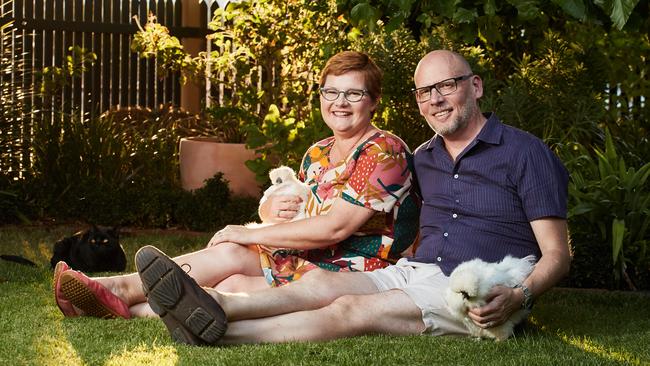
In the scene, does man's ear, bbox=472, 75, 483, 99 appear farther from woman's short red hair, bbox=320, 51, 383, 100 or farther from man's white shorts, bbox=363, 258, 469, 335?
man's white shorts, bbox=363, 258, 469, 335

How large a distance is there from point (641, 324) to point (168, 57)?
234 inches

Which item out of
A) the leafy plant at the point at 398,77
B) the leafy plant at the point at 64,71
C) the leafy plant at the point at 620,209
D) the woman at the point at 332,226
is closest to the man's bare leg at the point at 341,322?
the woman at the point at 332,226

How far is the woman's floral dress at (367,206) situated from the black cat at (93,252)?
202 cm

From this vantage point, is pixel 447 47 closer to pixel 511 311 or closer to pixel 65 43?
pixel 511 311

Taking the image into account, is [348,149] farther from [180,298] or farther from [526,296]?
[180,298]

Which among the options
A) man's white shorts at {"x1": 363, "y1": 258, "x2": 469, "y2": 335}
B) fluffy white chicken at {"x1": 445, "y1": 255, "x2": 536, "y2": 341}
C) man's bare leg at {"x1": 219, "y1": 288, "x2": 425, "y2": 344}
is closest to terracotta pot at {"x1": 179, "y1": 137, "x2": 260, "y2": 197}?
man's white shorts at {"x1": 363, "y1": 258, "x2": 469, "y2": 335}

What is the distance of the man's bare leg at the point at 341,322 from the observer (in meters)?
3.75

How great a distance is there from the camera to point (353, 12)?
16.4 feet

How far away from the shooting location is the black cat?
6.18 metres

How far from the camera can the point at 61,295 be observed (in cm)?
439

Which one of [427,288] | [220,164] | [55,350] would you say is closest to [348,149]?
[427,288]

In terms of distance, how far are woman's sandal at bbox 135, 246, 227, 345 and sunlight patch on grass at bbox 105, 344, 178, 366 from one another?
11cm

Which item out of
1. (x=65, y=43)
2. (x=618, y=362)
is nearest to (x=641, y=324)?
(x=618, y=362)

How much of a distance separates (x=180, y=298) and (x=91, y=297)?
898 millimetres
